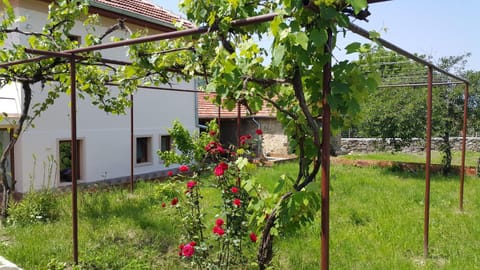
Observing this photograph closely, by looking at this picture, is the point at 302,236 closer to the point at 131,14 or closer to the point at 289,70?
the point at 289,70

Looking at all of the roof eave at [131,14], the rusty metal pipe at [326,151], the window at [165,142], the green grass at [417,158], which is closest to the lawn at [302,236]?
the rusty metal pipe at [326,151]

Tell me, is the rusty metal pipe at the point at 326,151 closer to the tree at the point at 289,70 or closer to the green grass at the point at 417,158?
the tree at the point at 289,70

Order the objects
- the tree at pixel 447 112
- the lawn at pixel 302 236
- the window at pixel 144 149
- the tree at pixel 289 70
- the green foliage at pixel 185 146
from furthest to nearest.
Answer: the window at pixel 144 149 → the tree at pixel 447 112 → the green foliage at pixel 185 146 → the lawn at pixel 302 236 → the tree at pixel 289 70

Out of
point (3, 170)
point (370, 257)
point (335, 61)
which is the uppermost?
point (335, 61)

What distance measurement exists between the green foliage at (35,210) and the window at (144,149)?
5.50 m

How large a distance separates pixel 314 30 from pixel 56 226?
16.0 feet

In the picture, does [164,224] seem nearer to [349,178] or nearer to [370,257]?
[370,257]

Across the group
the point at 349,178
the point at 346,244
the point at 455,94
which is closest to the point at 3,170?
the point at 346,244

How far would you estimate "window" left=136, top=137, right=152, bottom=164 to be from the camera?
11.6 meters

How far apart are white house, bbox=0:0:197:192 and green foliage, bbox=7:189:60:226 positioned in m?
0.68

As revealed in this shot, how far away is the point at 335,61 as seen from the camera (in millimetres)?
2117

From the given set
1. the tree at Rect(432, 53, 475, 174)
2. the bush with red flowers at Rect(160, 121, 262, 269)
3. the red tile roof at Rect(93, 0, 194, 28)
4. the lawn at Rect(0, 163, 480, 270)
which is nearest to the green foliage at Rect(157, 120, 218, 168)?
the lawn at Rect(0, 163, 480, 270)

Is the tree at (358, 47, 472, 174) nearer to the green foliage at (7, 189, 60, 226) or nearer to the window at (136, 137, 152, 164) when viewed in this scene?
the window at (136, 137, 152, 164)

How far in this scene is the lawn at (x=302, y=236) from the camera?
4.07 metres
